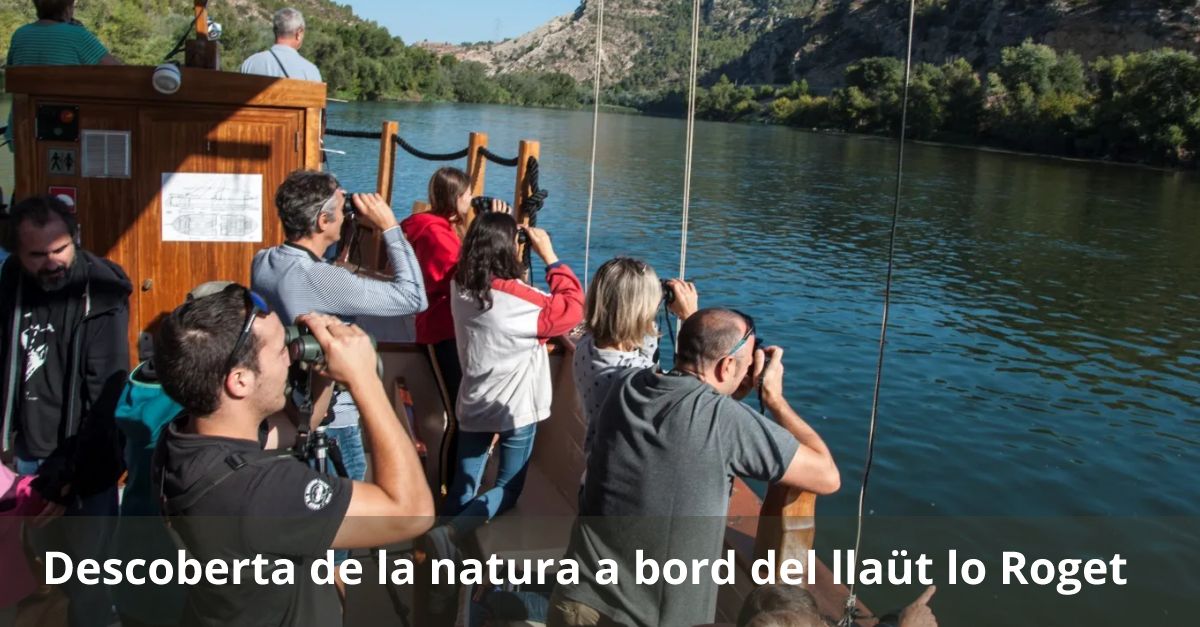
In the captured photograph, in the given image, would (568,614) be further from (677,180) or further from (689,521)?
(677,180)

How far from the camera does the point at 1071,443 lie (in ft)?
34.5

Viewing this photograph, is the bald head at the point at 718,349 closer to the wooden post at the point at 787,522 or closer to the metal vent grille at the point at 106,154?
the wooden post at the point at 787,522

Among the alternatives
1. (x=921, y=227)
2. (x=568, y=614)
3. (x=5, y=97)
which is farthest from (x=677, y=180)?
(x=568, y=614)

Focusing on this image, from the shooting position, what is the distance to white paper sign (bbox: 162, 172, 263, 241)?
15.6ft

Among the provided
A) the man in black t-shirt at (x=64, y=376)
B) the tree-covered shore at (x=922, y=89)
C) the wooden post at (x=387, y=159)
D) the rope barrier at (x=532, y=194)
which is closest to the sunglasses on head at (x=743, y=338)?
the man in black t-shirt at (x=64, y=376)

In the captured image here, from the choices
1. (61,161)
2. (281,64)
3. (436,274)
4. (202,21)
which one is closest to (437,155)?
(281,64)

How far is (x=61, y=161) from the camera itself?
4.57m

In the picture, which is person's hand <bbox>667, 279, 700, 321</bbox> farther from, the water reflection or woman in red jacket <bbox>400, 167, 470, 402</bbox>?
the water reflection

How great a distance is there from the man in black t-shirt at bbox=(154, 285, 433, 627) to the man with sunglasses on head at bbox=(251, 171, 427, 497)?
108 centimetres

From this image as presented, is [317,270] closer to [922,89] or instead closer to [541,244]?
[541,244]

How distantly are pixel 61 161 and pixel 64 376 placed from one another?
194 centimetres

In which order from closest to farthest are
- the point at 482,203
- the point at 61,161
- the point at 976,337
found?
1. the point at 482,203
2. the point at 61,161
3. the point at 976,337

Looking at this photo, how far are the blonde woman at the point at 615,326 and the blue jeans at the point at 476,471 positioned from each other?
2.03ft

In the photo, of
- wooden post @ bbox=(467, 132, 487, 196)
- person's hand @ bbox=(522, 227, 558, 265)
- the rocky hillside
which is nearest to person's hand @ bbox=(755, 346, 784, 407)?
person's hand @ bbox=(522, 227, 558, 265)
